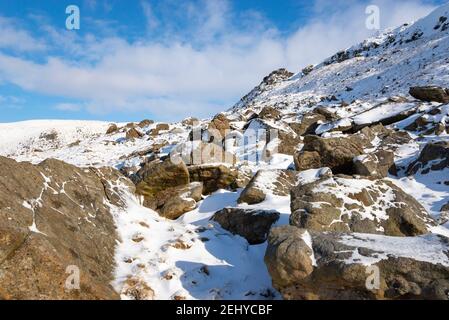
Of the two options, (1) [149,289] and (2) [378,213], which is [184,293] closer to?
(1) [149,289]

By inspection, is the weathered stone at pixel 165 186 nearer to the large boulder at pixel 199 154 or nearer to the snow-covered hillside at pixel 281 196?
the snow-covered hillside at pixel 281 196

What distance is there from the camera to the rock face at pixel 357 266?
7082 mm

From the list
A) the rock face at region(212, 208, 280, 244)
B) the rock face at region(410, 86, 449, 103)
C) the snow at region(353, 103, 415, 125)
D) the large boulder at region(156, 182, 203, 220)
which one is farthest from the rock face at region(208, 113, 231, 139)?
the rock face at region(410, 86, 449, 103)

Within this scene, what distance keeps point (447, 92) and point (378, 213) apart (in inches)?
900

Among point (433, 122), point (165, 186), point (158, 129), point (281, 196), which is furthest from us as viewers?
point (158, 129)

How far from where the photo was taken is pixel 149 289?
28.0 ft

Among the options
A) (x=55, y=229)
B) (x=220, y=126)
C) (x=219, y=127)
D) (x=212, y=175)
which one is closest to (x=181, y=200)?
(x=212, y=175)

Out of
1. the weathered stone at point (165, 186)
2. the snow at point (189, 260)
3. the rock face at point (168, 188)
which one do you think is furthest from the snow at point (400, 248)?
the weathered stone at point (165, 186)

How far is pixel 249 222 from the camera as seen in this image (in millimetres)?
11734

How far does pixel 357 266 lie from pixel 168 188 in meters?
9.42

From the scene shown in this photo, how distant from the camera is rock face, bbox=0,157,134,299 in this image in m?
6.72

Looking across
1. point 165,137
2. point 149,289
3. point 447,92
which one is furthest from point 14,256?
point 447,92

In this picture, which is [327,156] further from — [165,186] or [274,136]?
[165,186]

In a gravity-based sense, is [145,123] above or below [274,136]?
above
